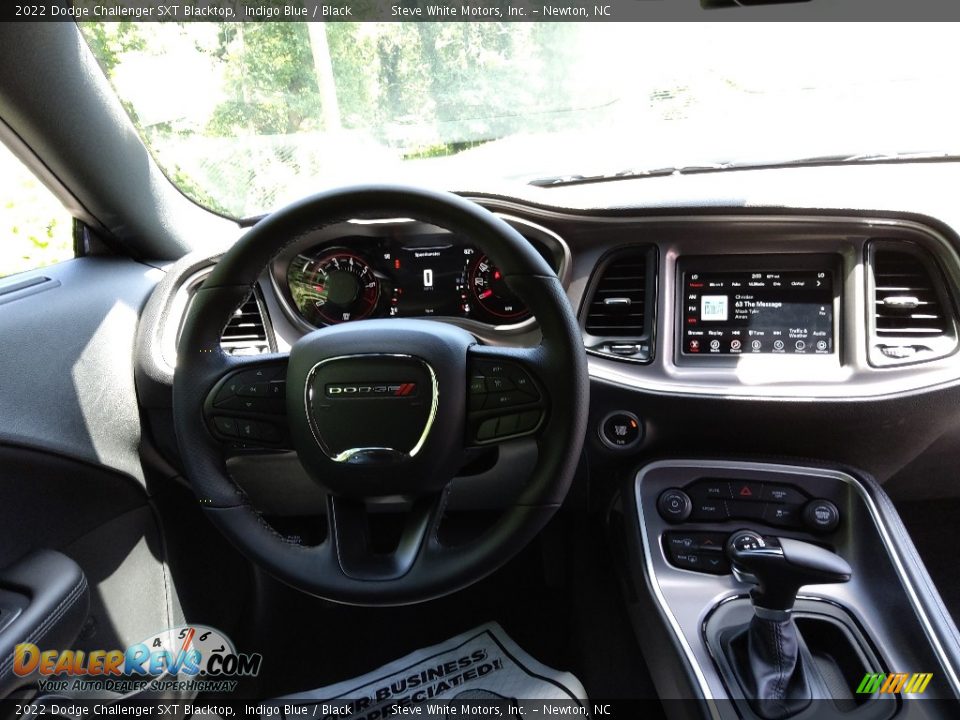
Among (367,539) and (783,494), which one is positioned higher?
(367,539)

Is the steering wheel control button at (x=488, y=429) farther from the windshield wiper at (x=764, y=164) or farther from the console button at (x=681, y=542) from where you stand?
the windshield wiper at (x=764, y=164)

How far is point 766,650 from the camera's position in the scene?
133 centimetres

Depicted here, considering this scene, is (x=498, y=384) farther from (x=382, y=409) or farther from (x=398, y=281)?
(x=398, y=281)

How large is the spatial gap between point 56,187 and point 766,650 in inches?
74.7

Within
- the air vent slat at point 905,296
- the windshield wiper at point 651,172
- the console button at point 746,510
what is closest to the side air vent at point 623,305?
the windshield wiper at point 651,172

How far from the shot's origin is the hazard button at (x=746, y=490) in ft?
5.41

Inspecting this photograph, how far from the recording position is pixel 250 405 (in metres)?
1.19

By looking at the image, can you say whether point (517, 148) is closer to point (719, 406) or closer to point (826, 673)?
point (719, 406)

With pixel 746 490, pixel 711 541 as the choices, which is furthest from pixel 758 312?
pixel 711 541

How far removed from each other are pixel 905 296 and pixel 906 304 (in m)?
0.02

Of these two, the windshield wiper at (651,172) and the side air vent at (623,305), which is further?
the windshield wiper at (651,172)

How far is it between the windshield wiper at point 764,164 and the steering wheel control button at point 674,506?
831 millimetres

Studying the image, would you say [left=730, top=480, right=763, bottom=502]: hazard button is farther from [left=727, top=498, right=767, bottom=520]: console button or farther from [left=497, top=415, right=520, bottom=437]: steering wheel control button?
[left=497, top=415, right=520, bottom=437]: steering wheel control button

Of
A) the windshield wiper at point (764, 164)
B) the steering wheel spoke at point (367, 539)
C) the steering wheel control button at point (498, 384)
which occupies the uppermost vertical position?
the windshield wiper at point (764, 164)
